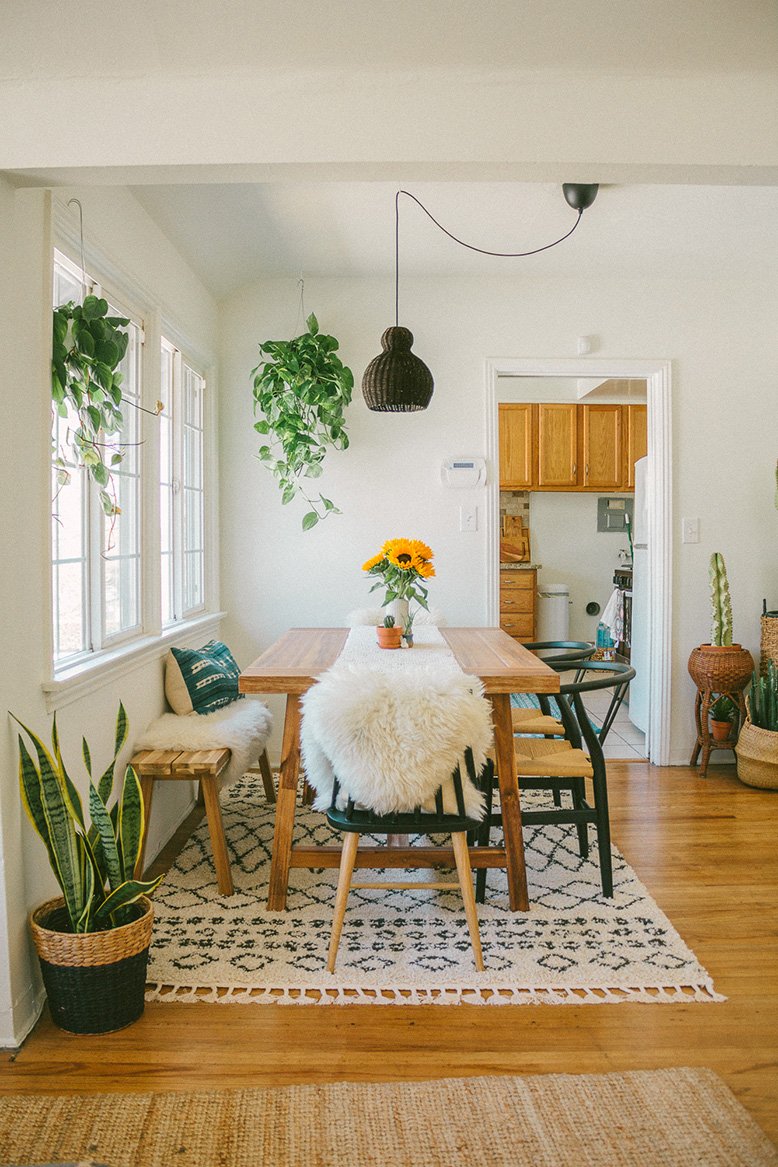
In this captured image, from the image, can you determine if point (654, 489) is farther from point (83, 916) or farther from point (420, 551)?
point (83, 916)

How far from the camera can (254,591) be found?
440 cm

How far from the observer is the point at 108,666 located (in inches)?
101

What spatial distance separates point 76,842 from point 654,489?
341 cm

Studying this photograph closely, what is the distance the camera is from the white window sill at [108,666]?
2184mm

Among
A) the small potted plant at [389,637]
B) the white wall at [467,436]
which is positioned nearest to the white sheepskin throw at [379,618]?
the white wall at [467,436]

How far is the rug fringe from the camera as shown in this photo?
215cm

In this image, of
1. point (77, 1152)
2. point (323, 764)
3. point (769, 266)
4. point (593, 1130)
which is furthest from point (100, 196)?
point (769, 266)

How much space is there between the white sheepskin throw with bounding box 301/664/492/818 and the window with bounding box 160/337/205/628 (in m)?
1.55

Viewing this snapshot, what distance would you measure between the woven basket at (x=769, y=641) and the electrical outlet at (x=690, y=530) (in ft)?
1.75

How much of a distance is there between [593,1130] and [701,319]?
152 inches

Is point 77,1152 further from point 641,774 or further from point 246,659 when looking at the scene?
point 641,774

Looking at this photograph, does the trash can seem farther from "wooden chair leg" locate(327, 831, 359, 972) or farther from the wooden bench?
"wooden chair leg" locate(327, 831, 359, 972)

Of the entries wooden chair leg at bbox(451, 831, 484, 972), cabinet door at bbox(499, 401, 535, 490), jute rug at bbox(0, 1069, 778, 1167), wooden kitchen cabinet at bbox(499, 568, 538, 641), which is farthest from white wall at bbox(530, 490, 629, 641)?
jute rug at bbox(0, 1069, 778, 1167)

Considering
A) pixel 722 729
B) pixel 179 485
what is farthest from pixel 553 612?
pixel 179 485
